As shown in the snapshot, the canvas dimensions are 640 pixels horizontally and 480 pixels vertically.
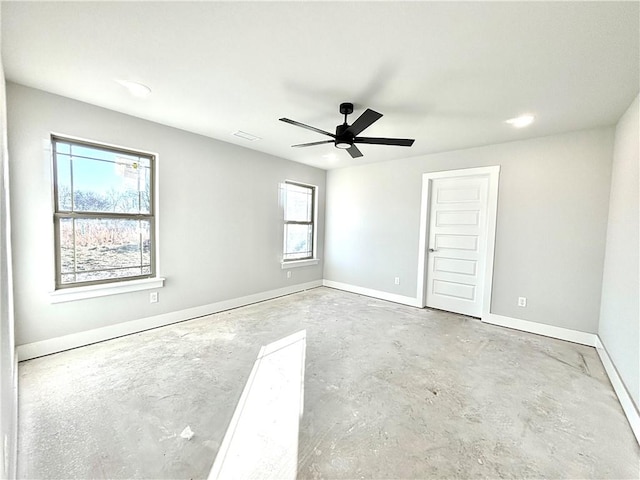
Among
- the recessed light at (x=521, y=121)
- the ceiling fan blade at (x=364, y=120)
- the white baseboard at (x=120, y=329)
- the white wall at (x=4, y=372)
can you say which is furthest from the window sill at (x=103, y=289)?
the recessed light at (x=521, y=121)

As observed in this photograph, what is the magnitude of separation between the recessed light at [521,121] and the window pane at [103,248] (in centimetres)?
430

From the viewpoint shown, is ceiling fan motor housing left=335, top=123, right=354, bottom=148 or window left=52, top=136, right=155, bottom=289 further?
window left=52, top=136, right=155, bottom=289

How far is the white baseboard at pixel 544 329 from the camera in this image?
10.5 ft

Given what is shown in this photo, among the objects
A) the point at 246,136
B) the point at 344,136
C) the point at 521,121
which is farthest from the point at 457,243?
the point at 246,136

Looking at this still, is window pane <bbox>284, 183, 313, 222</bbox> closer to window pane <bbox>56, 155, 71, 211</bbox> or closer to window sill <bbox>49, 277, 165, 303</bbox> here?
window sill <bbox>49, 277, 165, 303</bbox>

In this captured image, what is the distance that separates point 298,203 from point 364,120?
10.3ft

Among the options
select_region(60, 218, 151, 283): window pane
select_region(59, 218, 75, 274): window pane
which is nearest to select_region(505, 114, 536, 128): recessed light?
select_region(60, 218, 151, 283): window pane

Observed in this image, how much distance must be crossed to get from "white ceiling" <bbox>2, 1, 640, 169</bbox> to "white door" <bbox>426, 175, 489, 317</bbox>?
4.17ft

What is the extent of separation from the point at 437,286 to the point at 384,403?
9.20 feet

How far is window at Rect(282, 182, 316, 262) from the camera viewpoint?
200 inches

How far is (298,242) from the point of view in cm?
539

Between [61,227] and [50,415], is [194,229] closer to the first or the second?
[61,227]

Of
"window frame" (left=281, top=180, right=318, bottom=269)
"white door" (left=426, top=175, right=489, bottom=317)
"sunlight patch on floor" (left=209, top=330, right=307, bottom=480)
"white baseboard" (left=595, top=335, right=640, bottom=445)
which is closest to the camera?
"sunlight patch on floor" (left=209, top=330, right=307, bottom=480)

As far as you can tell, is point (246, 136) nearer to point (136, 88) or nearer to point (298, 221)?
point (136, 88)
